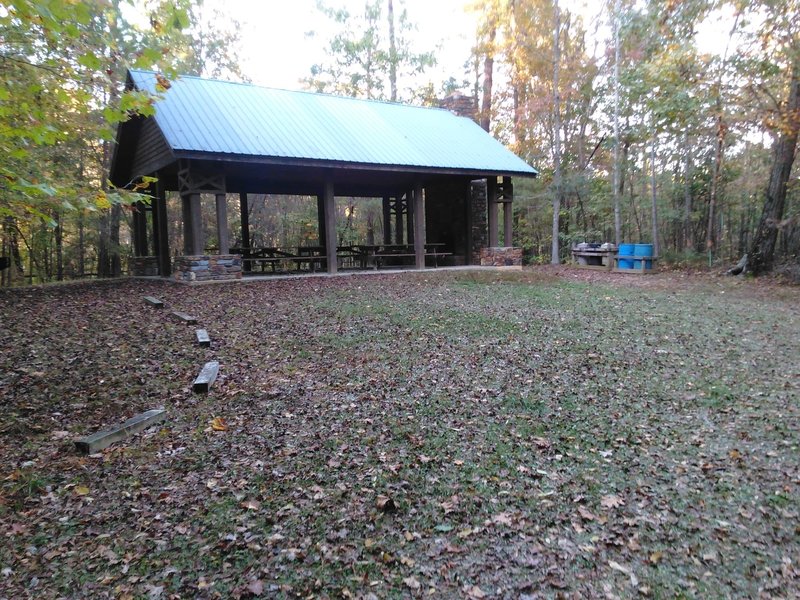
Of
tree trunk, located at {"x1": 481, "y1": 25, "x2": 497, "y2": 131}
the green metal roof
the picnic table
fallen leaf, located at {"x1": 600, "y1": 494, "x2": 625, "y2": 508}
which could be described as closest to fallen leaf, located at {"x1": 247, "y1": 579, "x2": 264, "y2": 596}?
fallen leaf, located at {"x1": 600, "y1": 494, "x2": 625, "y2": 508}

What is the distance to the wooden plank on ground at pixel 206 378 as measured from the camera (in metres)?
4.46

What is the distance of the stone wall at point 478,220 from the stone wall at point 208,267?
745 centimetres

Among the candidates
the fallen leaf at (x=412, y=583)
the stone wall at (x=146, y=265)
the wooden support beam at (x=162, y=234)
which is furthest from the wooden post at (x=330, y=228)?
the fallen leaf at (x=412, y=583)

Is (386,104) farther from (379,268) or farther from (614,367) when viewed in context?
(614,367)

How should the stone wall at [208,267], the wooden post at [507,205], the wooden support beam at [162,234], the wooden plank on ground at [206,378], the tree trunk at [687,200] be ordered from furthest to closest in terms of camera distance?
the tree trunk at [687,200], the wooden post at [507,205], the wooden support beam at [162,234], the stone wall at [208,267], the wooden plank on ground at [206,378]

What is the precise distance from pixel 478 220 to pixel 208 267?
8.53 metres

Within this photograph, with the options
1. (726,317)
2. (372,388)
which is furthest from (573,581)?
(726,317)

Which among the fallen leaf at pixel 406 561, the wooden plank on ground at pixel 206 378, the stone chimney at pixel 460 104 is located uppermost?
the stone chimney at pixel 460 104

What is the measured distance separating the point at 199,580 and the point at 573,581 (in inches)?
62.5

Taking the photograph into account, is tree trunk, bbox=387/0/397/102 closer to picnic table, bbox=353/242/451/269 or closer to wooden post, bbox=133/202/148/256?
picnic table, bbox=353/242/451/269

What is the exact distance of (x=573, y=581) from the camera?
220cm

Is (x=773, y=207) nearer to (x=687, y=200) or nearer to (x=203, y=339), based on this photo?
(x=687, y=200)

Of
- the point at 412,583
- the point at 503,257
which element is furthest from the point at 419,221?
the point at 412,583

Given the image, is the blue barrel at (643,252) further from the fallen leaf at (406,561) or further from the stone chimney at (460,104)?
the fallen leaf at (406,561)
